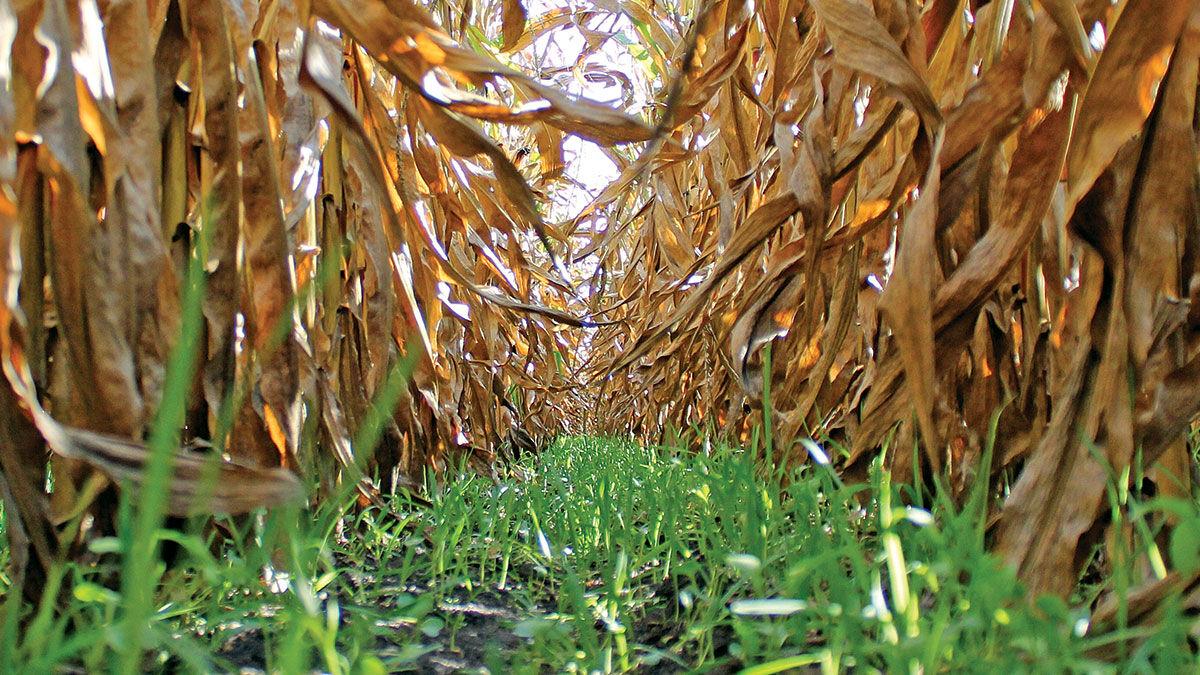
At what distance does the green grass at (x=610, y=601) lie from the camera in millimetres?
409

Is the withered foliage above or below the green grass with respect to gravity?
above

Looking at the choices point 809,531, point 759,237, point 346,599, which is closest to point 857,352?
point 759,237

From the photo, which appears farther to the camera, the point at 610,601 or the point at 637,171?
the point at 637,171

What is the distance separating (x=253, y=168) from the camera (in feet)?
2.25

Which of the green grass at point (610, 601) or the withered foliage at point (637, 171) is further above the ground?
the withered foliage at point (637, 171)

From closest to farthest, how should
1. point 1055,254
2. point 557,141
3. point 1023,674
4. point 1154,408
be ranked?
point 1023,674 < point 1154,408 < point 1055,254 < point 557,141

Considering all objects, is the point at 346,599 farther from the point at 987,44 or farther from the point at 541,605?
the point at 987,44

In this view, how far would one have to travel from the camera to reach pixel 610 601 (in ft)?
1.99

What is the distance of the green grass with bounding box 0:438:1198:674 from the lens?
16.1 inches

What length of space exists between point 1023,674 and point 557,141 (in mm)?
1421

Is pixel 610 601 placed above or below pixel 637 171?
below

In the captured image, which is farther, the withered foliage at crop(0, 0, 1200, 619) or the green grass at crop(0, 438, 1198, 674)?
the withered foliage at crop(0, 0, 1200, 619)

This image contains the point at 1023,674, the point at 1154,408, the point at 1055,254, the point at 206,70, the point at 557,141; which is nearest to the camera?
the point at 1023,674

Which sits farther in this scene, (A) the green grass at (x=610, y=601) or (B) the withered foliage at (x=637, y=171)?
(B) the withered foliage at (x=637, y=171)
